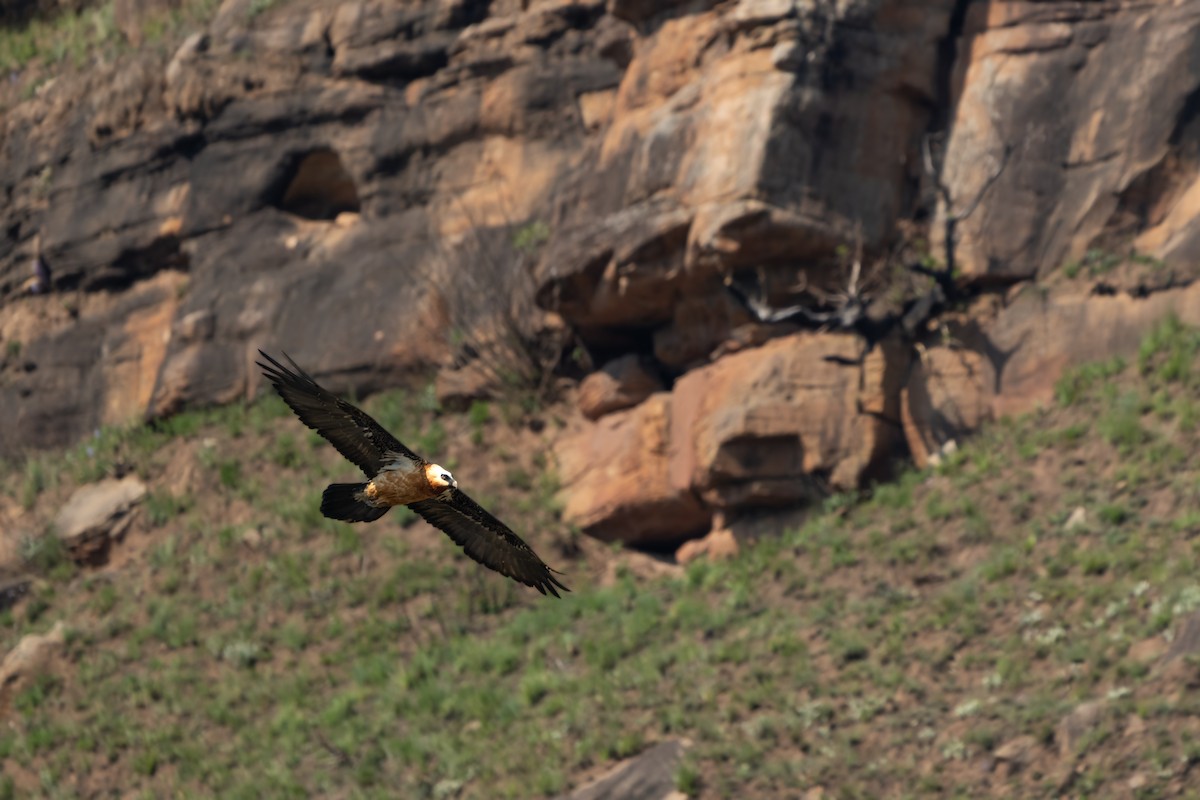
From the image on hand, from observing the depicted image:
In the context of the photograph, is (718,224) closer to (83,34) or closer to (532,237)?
(532,237)

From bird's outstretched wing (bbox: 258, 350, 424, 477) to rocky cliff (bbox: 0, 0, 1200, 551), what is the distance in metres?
9.25

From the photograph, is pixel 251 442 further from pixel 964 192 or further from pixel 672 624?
pixel 964 192

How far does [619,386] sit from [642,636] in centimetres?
409

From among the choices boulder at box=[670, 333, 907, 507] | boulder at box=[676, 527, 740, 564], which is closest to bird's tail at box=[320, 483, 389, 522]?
boulder at box=[670, 333, 907, 507]

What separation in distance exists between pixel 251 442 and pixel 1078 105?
11.0 metres

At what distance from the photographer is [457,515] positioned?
1220cm

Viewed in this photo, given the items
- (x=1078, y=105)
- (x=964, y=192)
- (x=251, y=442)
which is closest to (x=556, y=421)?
(x=251, y=442)

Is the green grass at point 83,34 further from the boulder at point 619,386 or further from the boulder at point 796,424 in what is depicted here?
the boulder at point 796,424

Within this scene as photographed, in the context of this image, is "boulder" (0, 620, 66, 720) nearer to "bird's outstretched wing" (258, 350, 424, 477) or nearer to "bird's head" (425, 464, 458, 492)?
"bird's outstretched wing" (258, 350, 424, 477)

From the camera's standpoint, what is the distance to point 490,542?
40.2ft

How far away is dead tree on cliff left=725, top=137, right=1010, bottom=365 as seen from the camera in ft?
66.6

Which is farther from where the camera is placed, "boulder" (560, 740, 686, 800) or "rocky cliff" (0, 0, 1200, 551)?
"rocky cliff" (0, 0, 1200, 551)

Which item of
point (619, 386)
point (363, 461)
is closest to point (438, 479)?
point (363, 461)

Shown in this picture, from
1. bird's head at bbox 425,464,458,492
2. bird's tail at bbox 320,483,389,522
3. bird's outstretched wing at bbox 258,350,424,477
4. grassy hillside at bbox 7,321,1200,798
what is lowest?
grassy hillside at bbox 7,321,1200,798
